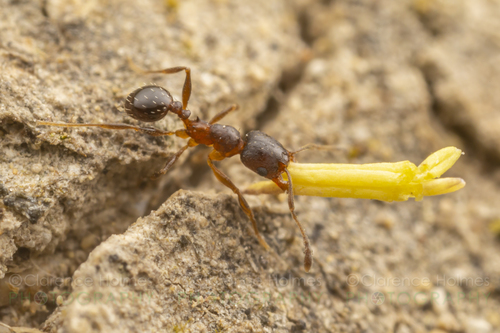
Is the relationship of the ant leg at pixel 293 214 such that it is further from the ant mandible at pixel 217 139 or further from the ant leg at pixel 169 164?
the ant leg at pixel 169 164

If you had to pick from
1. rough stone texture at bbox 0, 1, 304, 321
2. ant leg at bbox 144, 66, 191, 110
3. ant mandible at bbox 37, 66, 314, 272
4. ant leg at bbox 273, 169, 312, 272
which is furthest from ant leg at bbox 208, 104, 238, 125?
ant leg at bbox 273, 169, 312, 272

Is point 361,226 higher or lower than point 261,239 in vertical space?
higher

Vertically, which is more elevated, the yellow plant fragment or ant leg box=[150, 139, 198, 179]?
the yellow plant fragment

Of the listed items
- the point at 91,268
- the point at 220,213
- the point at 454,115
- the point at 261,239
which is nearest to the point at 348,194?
the point at 261,239

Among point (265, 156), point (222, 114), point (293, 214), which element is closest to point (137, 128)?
point (222, 114)

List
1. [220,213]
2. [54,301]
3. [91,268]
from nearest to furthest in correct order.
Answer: [91,268], [54,301], [220,213]

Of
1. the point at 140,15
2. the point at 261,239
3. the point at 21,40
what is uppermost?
the point at 140,15

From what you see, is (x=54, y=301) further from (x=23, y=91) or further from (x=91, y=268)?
(x=23, y=91)

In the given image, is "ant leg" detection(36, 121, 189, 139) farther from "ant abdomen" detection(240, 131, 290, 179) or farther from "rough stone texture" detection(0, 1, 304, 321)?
"ant abdomen" detection(240, 131, 290, 179)
